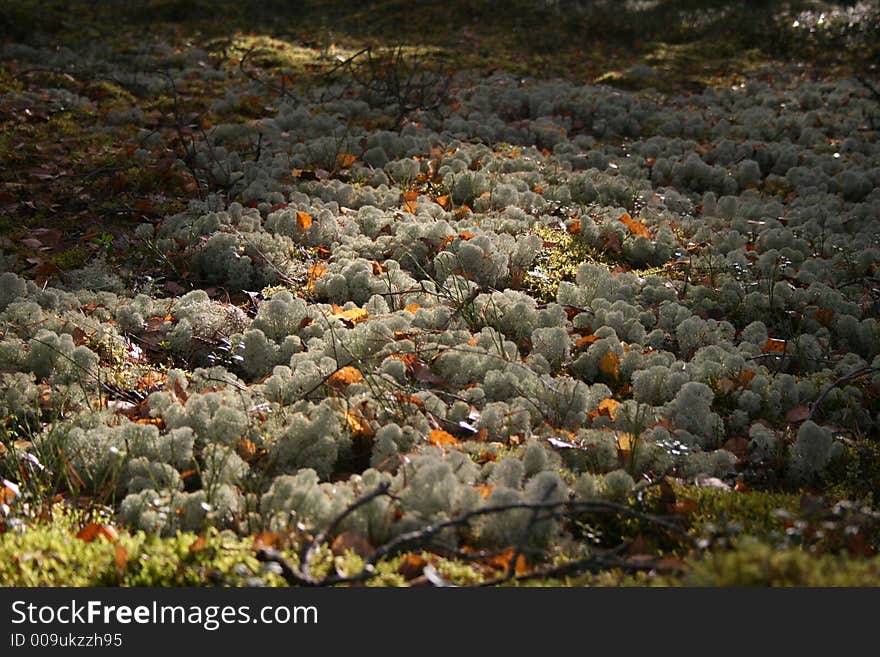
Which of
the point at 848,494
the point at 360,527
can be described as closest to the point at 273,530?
the point at 360,527

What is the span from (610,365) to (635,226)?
180 centimetres

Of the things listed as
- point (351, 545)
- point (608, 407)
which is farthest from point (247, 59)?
point (351, 545)

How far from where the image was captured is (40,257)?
4648mm

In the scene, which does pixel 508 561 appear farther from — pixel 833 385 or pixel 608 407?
pixel 833 385

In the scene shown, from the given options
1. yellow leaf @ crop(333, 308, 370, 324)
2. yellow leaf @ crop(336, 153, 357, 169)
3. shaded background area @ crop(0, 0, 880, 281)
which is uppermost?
shaded background area @ crop(0, 0, 880, 281)

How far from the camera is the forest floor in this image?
237 cm

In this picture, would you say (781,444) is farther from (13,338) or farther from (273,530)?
(13,338)

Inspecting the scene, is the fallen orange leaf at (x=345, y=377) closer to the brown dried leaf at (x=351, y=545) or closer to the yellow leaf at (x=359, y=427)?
the yellow leaf at (x=359, y=427)

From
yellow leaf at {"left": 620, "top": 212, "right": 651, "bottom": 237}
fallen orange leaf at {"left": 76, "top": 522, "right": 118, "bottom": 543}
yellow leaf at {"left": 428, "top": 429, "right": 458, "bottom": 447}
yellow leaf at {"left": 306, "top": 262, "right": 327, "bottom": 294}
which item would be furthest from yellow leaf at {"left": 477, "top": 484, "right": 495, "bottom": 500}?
yellow leaf at {"left": 620, "top": 212, "right": 651, "bottom": 237}

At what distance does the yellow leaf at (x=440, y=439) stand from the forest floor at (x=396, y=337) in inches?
1.9

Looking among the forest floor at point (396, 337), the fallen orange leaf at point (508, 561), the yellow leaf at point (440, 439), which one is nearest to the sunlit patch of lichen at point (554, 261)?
the forest floor at point (396, 337)

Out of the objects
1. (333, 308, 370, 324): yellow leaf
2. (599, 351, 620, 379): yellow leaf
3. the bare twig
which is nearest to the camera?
the bare twig

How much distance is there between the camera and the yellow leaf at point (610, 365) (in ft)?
11.8

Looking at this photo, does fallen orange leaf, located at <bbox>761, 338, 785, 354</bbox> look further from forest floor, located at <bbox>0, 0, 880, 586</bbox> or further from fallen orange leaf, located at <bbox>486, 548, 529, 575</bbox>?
fallen orange leaf, located at <bbox>486, 548, 529, 575</bbox>
